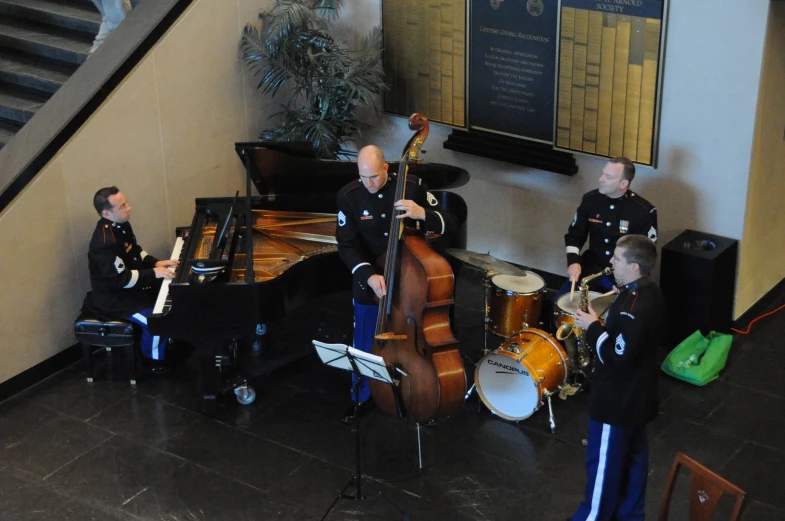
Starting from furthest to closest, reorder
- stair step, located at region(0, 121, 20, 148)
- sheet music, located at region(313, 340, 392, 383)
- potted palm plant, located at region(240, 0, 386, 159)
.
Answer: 1. potted palm plant, located at region(240, 0, 386, 159)
2. stair step, located at region(0, 121, 20, 148)
3. sheet music, located at region(313, 340, 392, 383)

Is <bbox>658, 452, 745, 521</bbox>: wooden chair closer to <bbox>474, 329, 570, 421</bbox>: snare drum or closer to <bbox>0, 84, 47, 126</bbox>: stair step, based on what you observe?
<bbox>474, 329, 570, 421</bbox>: snare drum

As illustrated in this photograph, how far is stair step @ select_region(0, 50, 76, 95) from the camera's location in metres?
7.03

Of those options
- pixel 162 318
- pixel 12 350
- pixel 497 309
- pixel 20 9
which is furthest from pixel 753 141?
pixel 20 9

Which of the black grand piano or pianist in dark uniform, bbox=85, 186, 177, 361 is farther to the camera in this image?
pianist in dark uniform, bbox=85, 186, 177, 361

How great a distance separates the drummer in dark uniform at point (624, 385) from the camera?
409 cm

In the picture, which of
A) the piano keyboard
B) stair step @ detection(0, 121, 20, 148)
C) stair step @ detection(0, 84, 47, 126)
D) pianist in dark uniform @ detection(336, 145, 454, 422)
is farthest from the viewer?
stair step @ detection(0, 84, 47, 126)

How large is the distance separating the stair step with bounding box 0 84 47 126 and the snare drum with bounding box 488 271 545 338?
11.8 ft

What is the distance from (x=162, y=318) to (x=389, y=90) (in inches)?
124

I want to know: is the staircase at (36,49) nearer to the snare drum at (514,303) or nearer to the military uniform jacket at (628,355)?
the snare drum at (514,303)

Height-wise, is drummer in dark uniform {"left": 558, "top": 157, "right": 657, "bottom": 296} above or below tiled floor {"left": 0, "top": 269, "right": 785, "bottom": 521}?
above

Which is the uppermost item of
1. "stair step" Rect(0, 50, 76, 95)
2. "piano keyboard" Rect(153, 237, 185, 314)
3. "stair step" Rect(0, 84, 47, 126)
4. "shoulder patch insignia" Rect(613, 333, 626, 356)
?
"stair step" Rect(0, 50, 76, 95)

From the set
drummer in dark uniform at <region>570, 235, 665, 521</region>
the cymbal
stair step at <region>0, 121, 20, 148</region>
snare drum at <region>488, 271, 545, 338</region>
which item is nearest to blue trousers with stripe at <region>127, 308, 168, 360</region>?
stair step at <region>0, 121, 20, 148</region>

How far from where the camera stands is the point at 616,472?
4.38 metres

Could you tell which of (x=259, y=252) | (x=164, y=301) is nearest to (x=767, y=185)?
(x=259, y=252)
